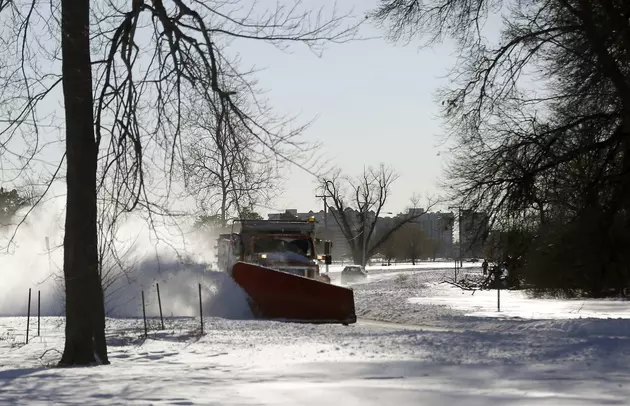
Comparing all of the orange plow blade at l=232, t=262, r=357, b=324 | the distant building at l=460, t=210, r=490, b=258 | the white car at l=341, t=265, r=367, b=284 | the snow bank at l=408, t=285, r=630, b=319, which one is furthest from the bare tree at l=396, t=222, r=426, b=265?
the orange plow blade at l=232, t=262, r=357, b=324

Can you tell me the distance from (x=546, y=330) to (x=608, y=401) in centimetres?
921

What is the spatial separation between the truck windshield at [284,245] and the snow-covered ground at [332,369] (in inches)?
326

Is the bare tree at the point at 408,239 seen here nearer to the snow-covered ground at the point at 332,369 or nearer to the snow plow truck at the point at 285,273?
the snow plow truck at the point at 285,273

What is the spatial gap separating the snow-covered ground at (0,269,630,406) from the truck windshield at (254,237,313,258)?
326 inches

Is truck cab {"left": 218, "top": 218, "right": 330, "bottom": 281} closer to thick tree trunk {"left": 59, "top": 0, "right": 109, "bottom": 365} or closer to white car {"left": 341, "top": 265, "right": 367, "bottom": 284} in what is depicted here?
thick tree trunk {"left": 59, "top": 0, "right": 109, "bottom": 365}

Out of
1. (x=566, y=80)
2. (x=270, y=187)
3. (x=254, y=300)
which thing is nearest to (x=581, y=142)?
(x=566, y=80)

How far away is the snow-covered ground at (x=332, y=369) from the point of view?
7.97 metres

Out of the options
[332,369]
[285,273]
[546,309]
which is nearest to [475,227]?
[285,273]

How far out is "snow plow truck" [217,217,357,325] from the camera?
2238 cm

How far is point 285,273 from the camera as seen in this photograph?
22.7 metres

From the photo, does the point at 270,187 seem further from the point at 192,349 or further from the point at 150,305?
the point at 150,305

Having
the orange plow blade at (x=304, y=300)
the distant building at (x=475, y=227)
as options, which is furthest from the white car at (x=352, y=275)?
the orange plow blade at (x=304, y=300)

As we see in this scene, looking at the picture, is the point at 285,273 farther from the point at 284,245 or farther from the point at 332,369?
the point at 332,369

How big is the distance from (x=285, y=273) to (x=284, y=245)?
390 centimetres
